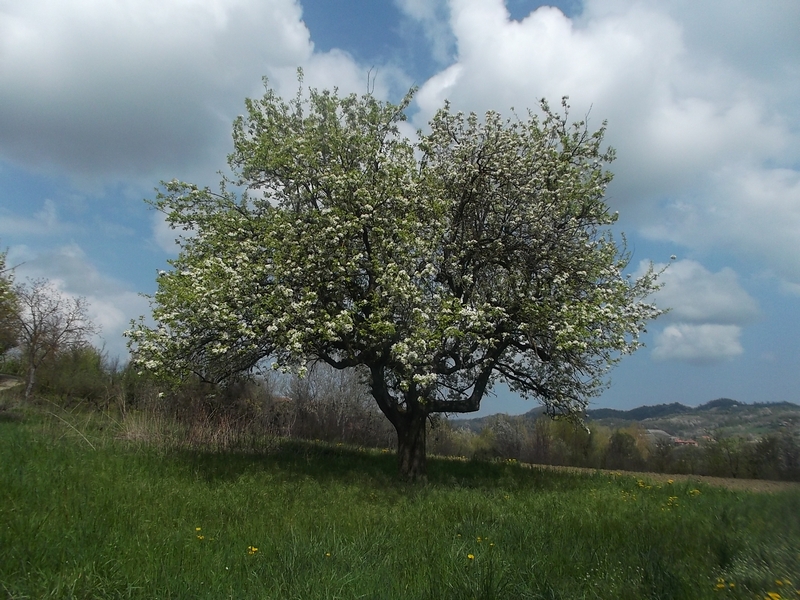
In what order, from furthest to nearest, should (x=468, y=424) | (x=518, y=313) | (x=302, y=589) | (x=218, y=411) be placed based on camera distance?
(x=468, y=424) < (x=218, y=411) < (x=518, y=313) < (x=302, y=589)

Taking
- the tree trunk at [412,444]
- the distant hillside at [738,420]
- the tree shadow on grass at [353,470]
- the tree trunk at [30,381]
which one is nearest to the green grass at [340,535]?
the tree shadow on grass at [353,470]

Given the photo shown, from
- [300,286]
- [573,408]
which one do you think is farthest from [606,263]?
[300,286]

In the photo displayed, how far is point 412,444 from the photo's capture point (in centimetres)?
1589

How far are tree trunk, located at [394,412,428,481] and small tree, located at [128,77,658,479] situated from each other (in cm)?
4

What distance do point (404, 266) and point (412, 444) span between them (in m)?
5.25

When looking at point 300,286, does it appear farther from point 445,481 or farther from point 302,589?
point 302,589

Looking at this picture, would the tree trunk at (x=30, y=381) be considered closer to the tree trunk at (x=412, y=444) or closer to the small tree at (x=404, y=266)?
the small tree at (x=404, y=266)

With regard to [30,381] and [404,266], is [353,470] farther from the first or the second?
[30,381]

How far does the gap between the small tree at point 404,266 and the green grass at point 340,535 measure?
2621 millimetres

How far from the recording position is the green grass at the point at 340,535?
19.3 ft

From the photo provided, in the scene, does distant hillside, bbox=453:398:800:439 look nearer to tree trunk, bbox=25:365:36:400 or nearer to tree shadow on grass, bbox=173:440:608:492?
tree shadow on grass, bbox=173:440:608:492

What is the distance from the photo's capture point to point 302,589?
604 cm

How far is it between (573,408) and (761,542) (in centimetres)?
1087

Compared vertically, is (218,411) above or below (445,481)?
above
